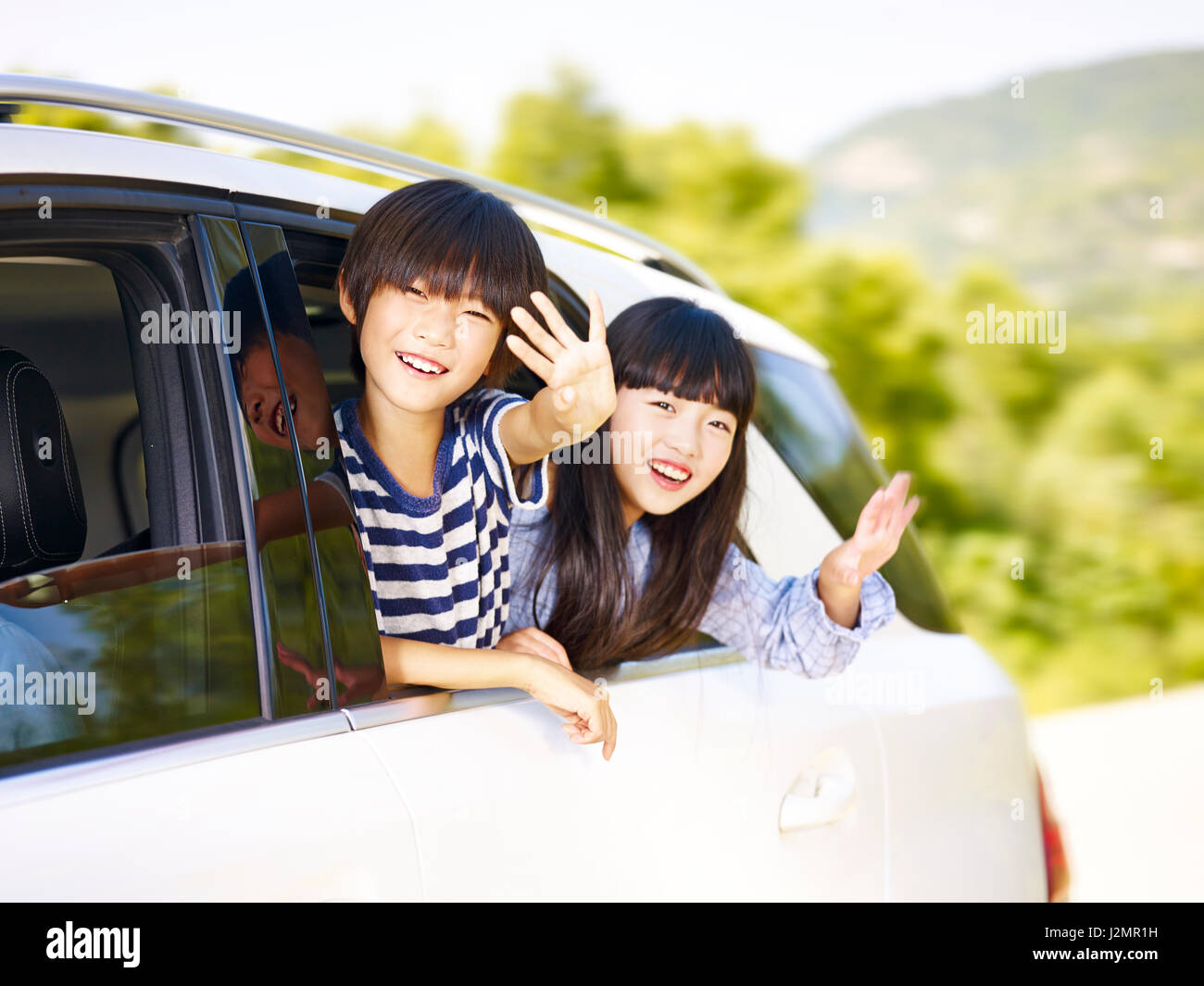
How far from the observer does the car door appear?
3.79 ft

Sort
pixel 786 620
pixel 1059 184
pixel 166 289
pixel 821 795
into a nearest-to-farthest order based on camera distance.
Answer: pixel 166 289 < pixel 821 795 < pixel 786 620 < pixel 1059 184

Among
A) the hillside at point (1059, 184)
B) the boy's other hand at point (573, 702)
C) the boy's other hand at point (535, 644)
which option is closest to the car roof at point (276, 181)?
the boy's other hand at point (535, 644)

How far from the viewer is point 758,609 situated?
196 centimetres

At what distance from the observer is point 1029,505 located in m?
6.52

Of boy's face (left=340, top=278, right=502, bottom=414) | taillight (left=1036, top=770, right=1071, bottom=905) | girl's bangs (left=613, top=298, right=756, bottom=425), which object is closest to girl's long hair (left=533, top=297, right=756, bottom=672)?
girl's bangs (left=613, top=298, right=756, bottom=425)

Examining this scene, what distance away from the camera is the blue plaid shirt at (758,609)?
1859mm

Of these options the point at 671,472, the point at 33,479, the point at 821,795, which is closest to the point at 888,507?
the point at 671,472

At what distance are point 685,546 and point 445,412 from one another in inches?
19.8

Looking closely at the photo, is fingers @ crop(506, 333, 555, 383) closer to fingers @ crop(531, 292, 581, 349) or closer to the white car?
fingers @ crop(531, 292, 581, 349)

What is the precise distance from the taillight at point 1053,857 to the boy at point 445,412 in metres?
1.13

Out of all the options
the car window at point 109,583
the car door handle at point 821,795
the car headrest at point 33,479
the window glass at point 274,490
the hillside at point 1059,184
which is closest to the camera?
the car window at point 109,583

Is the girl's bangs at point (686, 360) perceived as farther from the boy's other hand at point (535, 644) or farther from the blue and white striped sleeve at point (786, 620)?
the boy's other hand at point (535, 644)

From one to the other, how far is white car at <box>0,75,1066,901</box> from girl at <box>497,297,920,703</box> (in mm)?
74

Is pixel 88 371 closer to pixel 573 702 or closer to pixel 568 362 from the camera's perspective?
pixel 568 362
